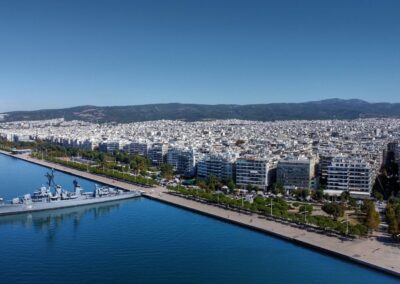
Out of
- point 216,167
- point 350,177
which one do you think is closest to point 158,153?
point 216,167

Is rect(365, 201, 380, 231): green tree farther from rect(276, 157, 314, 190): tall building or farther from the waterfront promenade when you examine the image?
rect(276, 157, 314, 190): tall building

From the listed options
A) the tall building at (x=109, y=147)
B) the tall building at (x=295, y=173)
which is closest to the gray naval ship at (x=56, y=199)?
the tall building at (x=295, y=173)

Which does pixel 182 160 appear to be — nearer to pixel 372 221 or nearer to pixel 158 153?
pixel 158 153

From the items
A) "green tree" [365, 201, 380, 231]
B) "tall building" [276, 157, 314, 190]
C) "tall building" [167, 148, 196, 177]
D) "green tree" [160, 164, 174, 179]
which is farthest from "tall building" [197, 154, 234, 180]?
"green tree" [365, 201, 380, 231]

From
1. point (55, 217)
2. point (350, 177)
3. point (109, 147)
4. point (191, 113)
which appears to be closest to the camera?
point (55, 217)

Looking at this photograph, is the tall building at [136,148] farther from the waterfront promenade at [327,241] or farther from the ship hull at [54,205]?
the waterfront promenade at [327,241]
